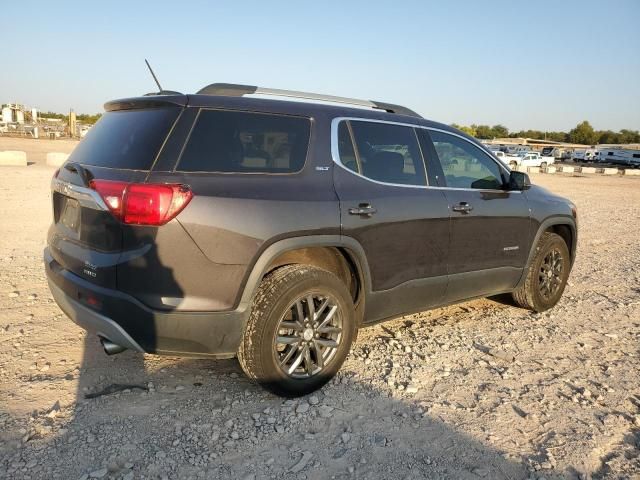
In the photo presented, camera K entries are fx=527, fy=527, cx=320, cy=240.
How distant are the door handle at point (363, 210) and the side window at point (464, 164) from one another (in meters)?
1.00

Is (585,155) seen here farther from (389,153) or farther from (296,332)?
(296,332)

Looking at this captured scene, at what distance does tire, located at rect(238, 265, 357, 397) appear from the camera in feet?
10.3

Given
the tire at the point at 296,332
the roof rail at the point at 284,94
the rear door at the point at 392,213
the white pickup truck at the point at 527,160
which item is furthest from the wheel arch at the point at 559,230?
the white pickup truck at the point at 527,160

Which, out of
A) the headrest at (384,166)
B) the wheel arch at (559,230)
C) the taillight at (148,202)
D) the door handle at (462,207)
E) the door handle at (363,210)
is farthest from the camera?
the wheel arch at (559,230)

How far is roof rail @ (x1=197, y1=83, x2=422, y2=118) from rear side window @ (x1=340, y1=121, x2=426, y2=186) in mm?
214

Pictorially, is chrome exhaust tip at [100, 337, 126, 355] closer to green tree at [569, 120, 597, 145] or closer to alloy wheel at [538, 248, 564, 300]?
alloy wheel at [538, 248, 564, 300]

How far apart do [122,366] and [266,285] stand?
4.42 ft

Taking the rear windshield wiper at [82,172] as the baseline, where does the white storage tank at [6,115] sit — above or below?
above

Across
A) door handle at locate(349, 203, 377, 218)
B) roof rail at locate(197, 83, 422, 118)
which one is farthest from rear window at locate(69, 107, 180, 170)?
door handle at locate(349, 203, 377, 218)

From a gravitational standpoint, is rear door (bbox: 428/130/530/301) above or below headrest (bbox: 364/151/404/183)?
below

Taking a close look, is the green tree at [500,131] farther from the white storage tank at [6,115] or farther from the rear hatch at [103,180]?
the rear hatch at [103,180]

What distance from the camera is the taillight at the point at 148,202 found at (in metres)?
2.76

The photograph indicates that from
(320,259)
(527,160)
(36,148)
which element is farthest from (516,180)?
(527,160)

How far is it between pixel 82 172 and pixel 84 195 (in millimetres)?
179
